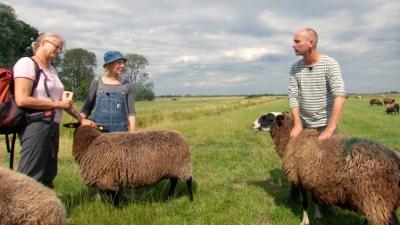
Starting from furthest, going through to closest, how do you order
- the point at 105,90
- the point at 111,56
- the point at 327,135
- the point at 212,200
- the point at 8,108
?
the point at 212,200
the point at 105,90
the point at 111,56
the point at 327,135
the point at 8,108

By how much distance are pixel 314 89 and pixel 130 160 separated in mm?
3222

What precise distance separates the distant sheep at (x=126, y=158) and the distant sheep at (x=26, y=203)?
213 cm

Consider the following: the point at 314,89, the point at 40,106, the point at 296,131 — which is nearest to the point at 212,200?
the point at 296,131

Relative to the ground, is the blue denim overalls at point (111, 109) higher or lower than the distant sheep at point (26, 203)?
higher

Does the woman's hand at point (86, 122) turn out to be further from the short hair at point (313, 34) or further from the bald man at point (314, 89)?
the short hair at point (313, 34)

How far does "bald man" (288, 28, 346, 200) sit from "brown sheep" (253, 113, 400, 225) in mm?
339

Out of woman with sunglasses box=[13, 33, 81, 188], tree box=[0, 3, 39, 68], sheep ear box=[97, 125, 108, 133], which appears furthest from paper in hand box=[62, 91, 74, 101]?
tree box=[0, 3, 39, 68]

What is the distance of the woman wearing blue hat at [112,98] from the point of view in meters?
7.17

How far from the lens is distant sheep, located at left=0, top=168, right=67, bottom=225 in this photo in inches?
165

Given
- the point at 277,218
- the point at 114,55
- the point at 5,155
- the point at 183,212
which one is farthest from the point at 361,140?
the point at 5,155

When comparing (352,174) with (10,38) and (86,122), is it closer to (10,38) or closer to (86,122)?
(86,122)

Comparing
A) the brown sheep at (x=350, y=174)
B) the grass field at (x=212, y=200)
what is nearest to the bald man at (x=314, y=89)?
the brown sheep at (x=350, y=174)

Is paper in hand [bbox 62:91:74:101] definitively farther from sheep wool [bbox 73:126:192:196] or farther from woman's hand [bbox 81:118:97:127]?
sheep wool [bbox 73:126:192:196]

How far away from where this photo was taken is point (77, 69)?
227 ft
